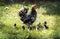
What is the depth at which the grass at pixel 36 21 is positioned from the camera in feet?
20.2

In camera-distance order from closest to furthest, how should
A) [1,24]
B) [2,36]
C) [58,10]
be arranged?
1. [2,36]
2. [1,24]
3. [58,10]

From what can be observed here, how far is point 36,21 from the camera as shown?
21.7 feet

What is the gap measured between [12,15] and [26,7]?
1.57 feet

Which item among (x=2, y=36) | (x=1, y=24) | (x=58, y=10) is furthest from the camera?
(x=58, y=10)

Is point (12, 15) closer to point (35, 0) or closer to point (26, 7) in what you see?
point (26, 7)

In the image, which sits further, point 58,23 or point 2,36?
point 58,23

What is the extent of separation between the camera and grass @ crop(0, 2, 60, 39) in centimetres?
617

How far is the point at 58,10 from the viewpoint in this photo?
276 inches

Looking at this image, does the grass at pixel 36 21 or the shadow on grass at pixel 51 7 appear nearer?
the grass at pixel 36 21

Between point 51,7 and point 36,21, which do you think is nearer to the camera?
point 36,21

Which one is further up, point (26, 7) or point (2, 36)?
point (26, 7)

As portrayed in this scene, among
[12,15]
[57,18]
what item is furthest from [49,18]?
[12,15]

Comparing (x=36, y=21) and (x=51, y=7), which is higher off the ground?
(x=51, y=7)

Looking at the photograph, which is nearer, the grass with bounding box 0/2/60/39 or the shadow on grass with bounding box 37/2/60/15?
the grass with bounding box 0/2/60/39
